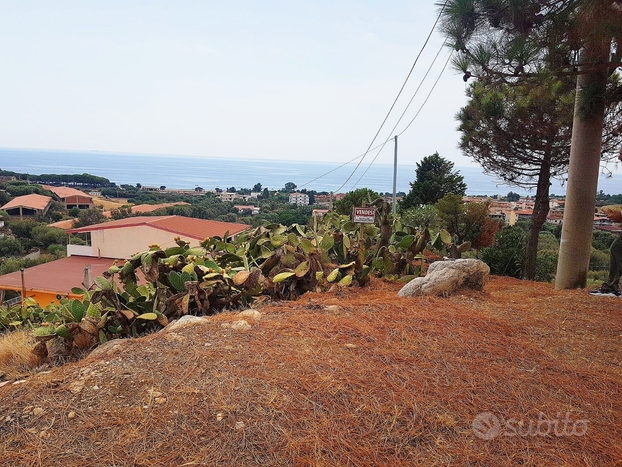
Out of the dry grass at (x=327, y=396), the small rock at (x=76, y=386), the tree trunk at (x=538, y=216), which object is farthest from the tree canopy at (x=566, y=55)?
the small rock at (x=76, y=386)

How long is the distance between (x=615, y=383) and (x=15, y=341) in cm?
541

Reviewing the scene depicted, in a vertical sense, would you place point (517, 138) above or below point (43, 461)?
above

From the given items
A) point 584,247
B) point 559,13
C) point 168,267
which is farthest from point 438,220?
point 168,267

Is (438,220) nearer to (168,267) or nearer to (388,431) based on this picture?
(168,267)

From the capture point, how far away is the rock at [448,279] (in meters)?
5.03

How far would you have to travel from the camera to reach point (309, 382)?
9.02 feet

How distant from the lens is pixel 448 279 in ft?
16.6

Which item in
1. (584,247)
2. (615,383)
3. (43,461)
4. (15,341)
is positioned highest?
(584,247)

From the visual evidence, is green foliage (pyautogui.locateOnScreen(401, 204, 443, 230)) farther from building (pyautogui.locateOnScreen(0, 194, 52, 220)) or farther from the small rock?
building (pyautogui.locateOnScreen(0, 194, 52, 220))

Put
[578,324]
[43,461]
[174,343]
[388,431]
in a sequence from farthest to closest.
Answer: [578,324] < [174,343] < [388,431] < [43,461]

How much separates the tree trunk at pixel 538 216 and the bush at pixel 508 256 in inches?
19.6

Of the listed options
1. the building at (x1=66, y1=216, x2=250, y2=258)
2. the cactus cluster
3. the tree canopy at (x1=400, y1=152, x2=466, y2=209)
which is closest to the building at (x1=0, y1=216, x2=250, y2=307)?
the building at (x1=66, y1=216, x2=250, y2=258)

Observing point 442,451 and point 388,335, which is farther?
point 388,335

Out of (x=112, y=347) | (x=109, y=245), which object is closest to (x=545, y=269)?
(x=112, y=347)
